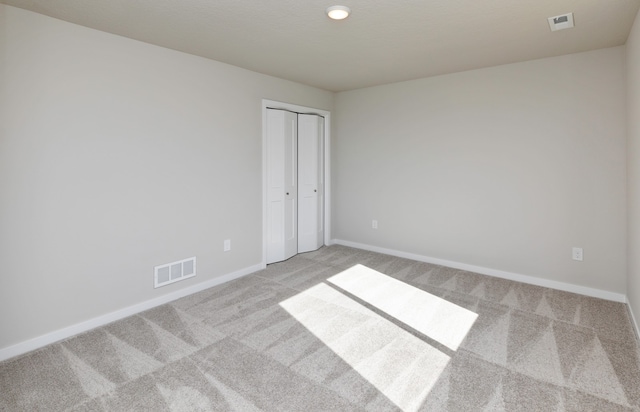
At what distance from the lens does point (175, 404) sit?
184cm

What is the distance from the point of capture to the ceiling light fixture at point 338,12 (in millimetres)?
2312

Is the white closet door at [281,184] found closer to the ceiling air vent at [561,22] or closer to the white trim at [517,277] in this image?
the white trim at [517,277]

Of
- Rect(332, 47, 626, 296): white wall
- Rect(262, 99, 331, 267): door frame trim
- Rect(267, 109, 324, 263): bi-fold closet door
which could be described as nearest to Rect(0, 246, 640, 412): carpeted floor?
Rect(332, 47, 626, 296): white wall

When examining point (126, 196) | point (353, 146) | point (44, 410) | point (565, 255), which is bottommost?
point (44, 410)

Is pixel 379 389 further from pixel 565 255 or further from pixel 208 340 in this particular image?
pixel 565 255

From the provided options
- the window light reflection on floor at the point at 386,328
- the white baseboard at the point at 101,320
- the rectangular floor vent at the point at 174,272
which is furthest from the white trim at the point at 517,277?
the rectangular floor vent at the point at 174,272

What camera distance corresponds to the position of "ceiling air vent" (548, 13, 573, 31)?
2484 millimetres

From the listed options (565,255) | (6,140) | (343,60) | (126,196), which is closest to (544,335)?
(565,255)

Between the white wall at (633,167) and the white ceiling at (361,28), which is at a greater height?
the white ceiling at (361,28)

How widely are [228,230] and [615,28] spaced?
3.96 m

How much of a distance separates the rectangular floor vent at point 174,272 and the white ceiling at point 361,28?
205cm

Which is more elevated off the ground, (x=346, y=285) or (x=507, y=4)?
(x=507, y=4)

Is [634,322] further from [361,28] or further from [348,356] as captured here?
[361,28]

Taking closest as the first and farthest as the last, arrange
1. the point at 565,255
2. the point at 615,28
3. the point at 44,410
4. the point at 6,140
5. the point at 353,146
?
1. the point at 44,410
2. the point at 6,140
3. the point at 615,28
4. the point at 565,255
5. the point at 353,146
